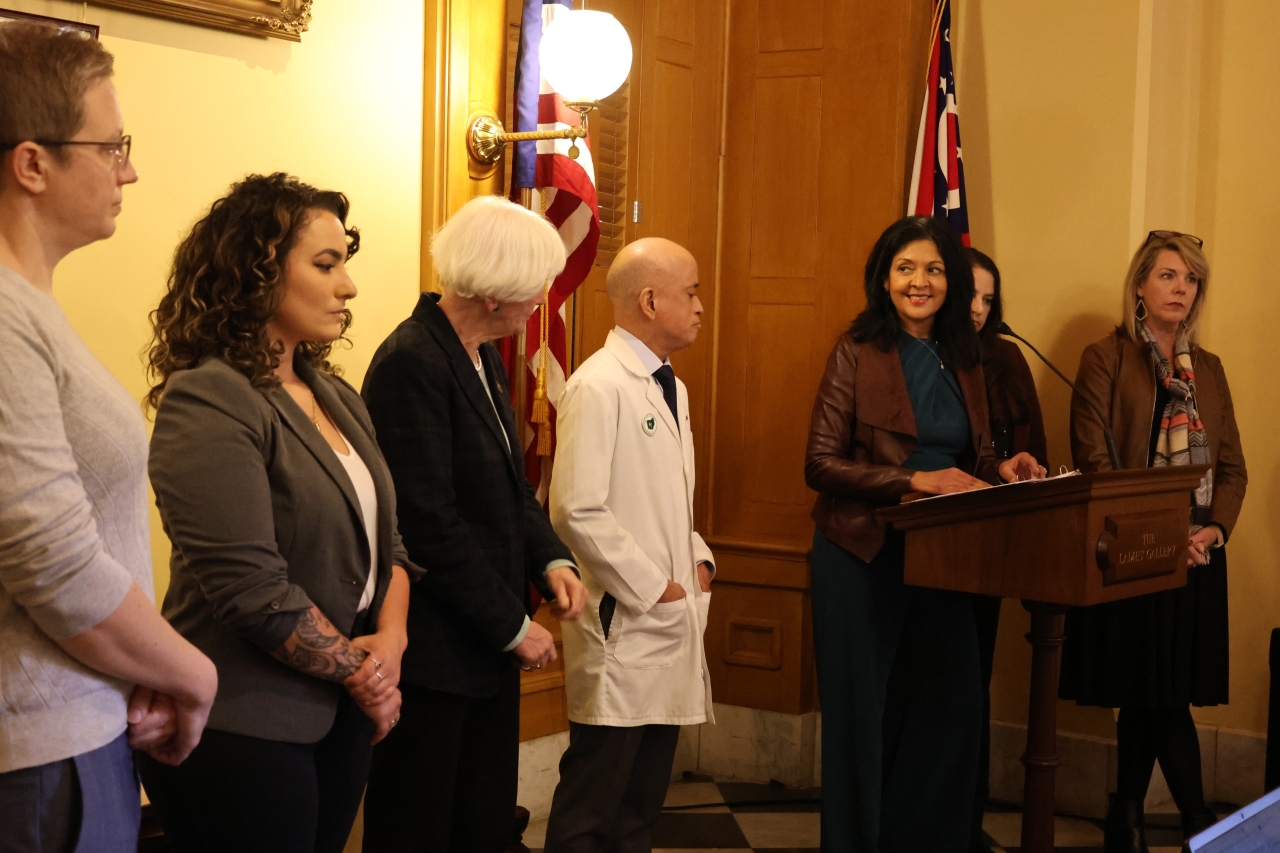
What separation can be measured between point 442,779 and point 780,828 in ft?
6.34

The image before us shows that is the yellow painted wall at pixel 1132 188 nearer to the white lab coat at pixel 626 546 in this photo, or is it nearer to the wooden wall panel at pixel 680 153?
the wooden wall panel at pixel 680 153

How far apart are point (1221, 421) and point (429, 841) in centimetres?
285

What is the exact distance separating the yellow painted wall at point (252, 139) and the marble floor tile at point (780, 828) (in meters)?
1.91

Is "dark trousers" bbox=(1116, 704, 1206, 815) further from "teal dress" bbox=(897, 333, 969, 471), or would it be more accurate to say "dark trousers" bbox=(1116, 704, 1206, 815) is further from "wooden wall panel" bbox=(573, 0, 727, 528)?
"wooden wall panel" bbox=(573, 0, 727, 528)

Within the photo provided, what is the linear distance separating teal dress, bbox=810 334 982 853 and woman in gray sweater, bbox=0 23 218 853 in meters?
2.00

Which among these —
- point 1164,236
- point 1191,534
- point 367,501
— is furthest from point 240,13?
point 1191,534

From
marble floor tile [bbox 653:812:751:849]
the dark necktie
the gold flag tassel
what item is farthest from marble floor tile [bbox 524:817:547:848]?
the dark necktie

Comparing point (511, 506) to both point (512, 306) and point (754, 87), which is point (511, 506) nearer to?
point (512, 306)

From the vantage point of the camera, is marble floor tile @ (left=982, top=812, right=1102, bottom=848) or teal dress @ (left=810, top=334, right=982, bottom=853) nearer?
teal dress @ (left=810, top=334, right=982, bottom=853)

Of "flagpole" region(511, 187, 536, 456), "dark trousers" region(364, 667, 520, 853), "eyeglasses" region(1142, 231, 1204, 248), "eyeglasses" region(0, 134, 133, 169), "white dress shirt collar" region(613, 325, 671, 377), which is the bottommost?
"dark trousers" region(364, 667, 520, 853)

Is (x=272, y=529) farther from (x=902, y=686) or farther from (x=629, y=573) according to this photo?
(x=902, y=686)

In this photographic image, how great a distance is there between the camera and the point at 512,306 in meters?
2.39

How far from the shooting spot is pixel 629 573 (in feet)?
8.63

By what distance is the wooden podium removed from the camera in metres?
2.48
